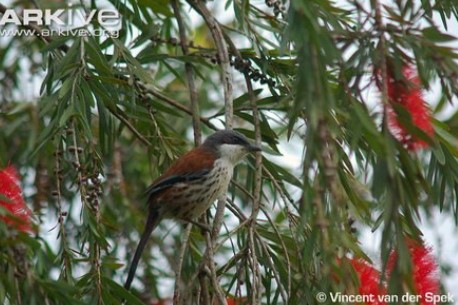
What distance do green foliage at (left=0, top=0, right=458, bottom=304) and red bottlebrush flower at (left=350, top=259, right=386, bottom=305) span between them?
0.08 m

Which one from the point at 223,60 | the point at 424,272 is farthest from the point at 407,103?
the point at 223,60

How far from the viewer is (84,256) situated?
162 inches

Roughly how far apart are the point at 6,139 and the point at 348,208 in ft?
9.16

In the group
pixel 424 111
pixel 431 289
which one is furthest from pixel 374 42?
pixel 431 289

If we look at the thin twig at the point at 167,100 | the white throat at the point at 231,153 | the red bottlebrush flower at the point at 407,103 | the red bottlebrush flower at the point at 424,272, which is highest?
the thin twig at the point at 167,100

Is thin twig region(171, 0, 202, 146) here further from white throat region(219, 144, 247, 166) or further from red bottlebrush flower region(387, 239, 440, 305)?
red bottlebrush flower region(387, 239, 440, 305)

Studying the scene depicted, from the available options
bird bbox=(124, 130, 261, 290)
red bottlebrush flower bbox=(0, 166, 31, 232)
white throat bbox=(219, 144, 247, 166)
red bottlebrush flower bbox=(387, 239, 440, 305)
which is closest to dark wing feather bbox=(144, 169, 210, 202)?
bird bbox=(124, 130, 261, 290)

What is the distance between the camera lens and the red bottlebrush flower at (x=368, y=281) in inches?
144

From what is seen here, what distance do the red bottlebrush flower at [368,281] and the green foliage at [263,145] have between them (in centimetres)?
8

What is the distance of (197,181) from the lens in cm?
498

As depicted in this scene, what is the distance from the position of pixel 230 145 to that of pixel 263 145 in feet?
0.75

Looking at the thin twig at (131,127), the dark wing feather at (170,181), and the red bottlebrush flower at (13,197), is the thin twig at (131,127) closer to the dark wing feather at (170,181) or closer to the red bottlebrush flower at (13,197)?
the dark wing feather at (170,181)

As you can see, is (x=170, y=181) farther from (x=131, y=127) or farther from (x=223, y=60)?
(x=223, y=60)

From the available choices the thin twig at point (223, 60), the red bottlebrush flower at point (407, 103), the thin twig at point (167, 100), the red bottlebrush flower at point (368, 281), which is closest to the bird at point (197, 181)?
the thin twig at point (167, 100)
